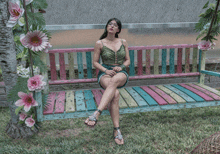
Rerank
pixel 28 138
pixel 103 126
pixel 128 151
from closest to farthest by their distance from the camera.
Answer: pixel 128 151, pixel 28 138, pixel 103 126

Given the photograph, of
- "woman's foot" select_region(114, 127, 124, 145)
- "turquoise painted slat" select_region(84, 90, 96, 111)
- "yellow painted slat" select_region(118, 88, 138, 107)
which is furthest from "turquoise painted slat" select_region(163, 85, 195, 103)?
"turquoise painted slat" select_region(84, 90, 96, 111)

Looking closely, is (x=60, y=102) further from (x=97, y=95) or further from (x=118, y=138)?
(x=118, y=138)

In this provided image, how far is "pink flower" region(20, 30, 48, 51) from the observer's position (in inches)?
70.1

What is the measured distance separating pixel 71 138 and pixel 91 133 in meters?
0.28

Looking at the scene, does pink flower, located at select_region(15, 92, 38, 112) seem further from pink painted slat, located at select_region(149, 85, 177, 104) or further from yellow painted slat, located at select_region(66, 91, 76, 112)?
pink painted slat, located at select_region(149, 85, 177, 104)

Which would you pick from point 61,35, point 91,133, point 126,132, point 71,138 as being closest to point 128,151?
point 126,132

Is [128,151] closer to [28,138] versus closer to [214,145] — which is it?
[214,145]

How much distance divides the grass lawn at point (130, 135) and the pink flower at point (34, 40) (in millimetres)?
1197

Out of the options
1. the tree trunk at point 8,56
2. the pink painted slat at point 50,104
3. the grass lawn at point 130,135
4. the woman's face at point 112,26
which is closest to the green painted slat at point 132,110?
the pink painted slat at point 50,104

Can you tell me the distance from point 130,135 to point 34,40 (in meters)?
1.66

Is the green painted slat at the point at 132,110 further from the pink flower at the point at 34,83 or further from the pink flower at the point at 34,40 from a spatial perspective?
the pink flower at the point at 34,40

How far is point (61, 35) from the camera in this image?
3367 mm

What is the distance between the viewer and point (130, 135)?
7.80ft

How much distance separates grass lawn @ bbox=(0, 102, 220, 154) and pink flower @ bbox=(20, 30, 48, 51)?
1.20 metres
